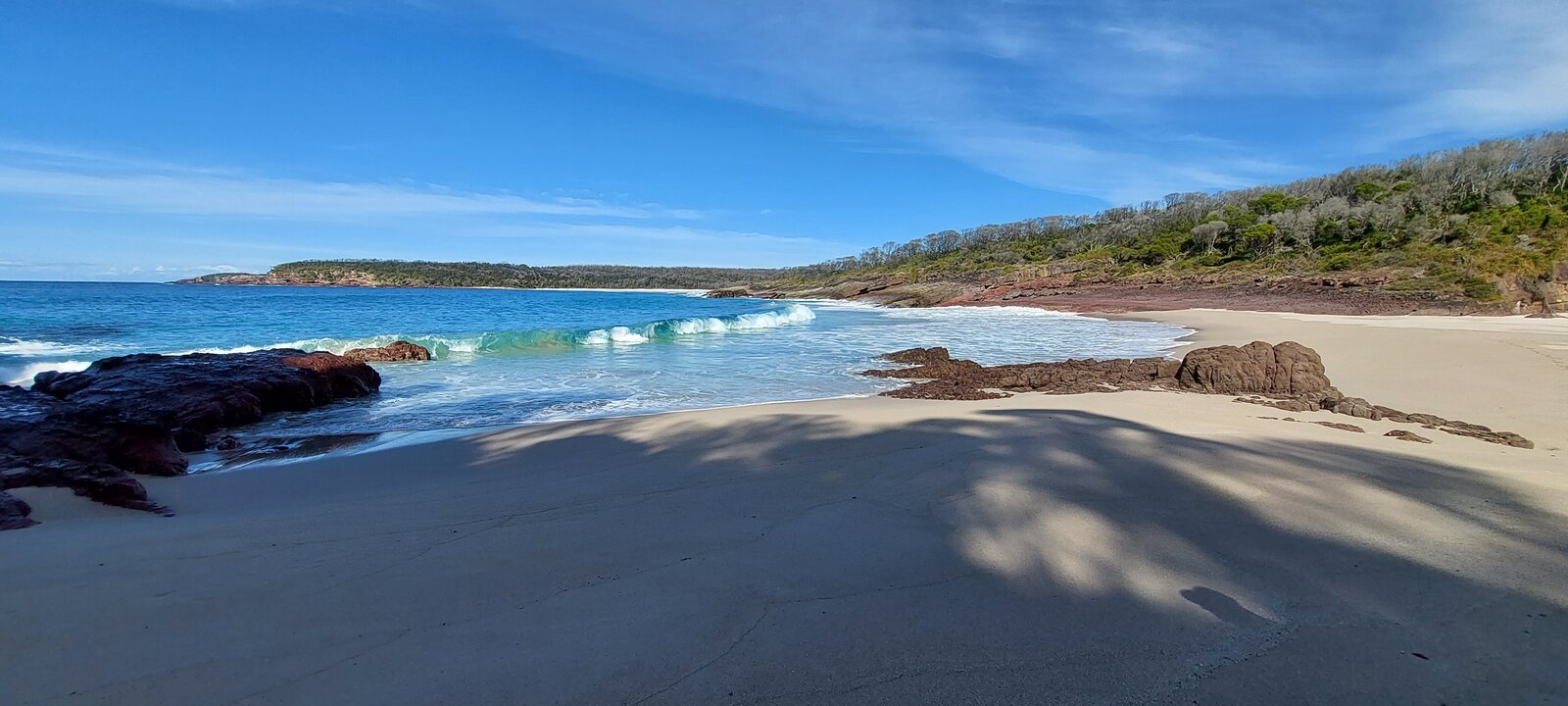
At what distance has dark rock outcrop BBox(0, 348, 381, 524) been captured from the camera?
192 inches

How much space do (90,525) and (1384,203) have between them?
6723 cm

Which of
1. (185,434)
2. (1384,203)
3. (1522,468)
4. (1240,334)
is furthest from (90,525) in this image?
(1384,203)

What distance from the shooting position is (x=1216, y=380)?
346 inches

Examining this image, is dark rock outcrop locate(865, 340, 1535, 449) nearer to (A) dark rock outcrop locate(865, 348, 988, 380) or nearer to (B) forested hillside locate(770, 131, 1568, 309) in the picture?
(A) dark rock outcrop locate(865, 348, 988, 380)

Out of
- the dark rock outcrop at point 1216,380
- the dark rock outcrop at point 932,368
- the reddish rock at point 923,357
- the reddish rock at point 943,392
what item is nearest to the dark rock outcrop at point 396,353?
the dark rock outcrop at point 932,368

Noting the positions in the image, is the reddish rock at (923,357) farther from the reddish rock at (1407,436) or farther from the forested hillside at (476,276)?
the forested hillside at (476,276)

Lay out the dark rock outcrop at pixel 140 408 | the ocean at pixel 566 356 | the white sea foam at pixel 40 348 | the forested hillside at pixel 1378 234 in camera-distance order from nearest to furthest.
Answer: the dark rock outcrop at pixel 140 408 → the ocean at pixel 566 356 → the white sea foam at pixel 40 348 → the forested hillside at pixel 1378 234

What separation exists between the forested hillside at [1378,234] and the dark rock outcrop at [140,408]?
36.7m

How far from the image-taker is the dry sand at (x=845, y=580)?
2.17m

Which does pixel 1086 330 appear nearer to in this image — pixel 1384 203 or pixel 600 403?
pixel 600 403

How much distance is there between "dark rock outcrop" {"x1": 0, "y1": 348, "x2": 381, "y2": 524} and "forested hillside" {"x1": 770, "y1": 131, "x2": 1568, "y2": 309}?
36.7 metres

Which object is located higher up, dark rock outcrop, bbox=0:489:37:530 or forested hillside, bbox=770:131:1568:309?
forested hillside, bbox=770:131:1568:309

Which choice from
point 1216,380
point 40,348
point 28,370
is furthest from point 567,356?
point 40,348

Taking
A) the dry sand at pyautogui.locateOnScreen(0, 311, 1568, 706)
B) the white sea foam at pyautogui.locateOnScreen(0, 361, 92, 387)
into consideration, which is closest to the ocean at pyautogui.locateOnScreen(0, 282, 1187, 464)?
the white sea foam at pyautogui.locateOnScreen(0, 361, 92, 387)
